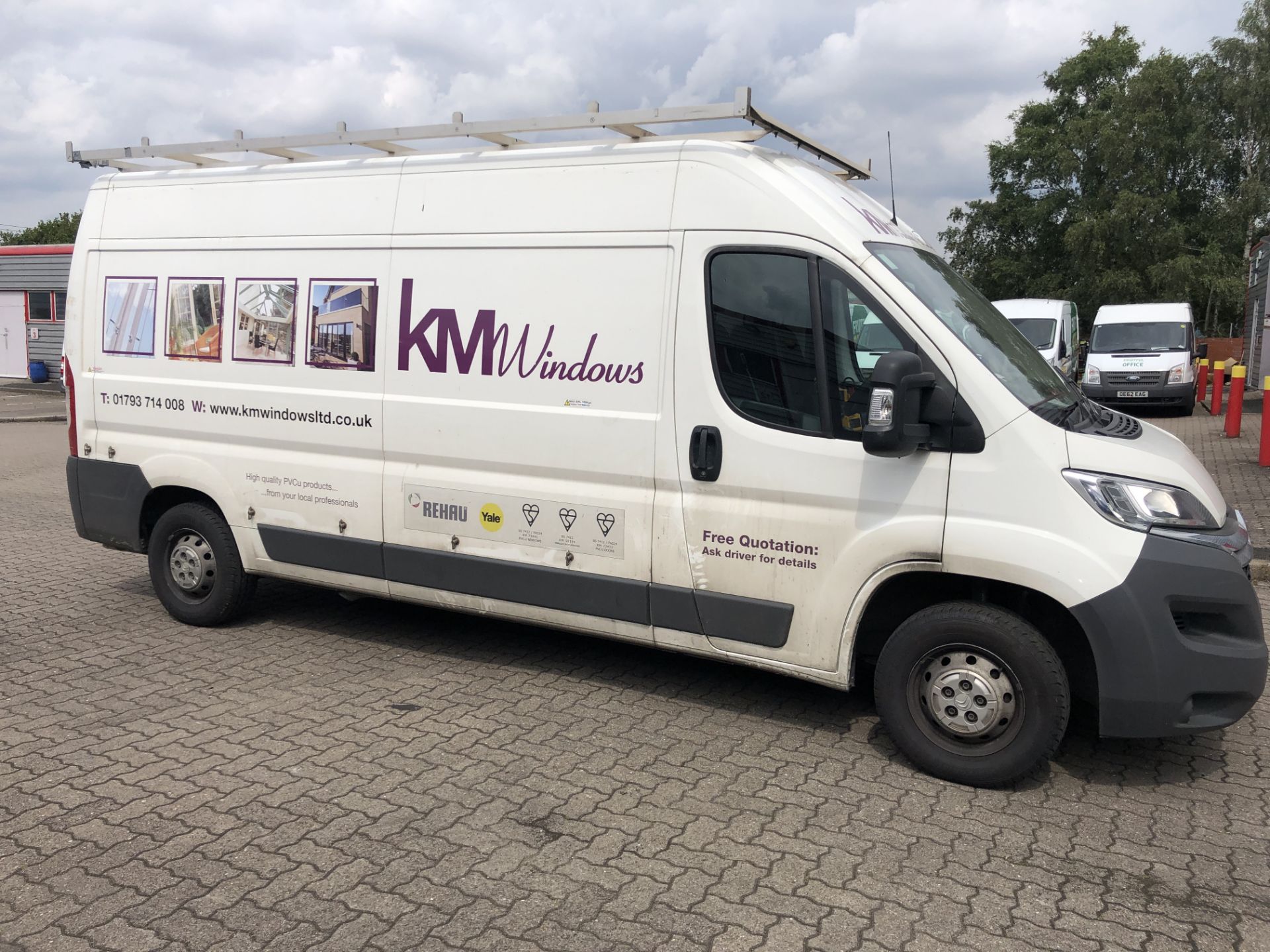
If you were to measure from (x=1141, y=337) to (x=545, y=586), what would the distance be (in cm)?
1955

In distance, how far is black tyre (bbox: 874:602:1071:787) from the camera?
3963 mm

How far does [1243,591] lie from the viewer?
12.7 feet

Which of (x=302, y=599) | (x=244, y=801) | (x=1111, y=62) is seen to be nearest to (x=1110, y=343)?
(x=302, y=599)

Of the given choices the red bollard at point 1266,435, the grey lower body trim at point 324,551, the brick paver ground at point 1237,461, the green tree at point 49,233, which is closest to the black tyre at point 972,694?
the grey lower body trim at point 324,551

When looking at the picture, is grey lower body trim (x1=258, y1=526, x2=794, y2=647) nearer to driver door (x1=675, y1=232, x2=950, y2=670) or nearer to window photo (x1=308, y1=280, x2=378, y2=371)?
driver door (x1=675, y1=232, x2=950, y2=670)

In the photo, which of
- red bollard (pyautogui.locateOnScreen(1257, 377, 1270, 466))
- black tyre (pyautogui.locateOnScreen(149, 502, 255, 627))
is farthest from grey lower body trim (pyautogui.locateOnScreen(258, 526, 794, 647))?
red bollard (pyautogui.locateOnScreen(1257, 377, 1270, 466))

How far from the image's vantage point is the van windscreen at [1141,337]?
20.7m

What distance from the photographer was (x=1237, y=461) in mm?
12734

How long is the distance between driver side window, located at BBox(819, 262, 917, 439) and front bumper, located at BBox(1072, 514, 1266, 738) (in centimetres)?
113

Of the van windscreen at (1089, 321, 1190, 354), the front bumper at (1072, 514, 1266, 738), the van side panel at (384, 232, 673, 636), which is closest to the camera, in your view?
the front bumper at (1072, 514, 1266, 738)

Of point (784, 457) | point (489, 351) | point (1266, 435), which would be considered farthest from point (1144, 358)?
point (489, 351)

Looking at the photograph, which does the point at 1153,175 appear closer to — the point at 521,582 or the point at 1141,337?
the point at 1141,337

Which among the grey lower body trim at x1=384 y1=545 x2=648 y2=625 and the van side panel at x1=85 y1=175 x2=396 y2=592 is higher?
the van side panel at x1=85 y1=175 x2=396 y2=592

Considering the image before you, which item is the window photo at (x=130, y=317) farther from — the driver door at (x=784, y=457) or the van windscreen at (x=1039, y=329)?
the van windscreen at (x=1039, y=329)
